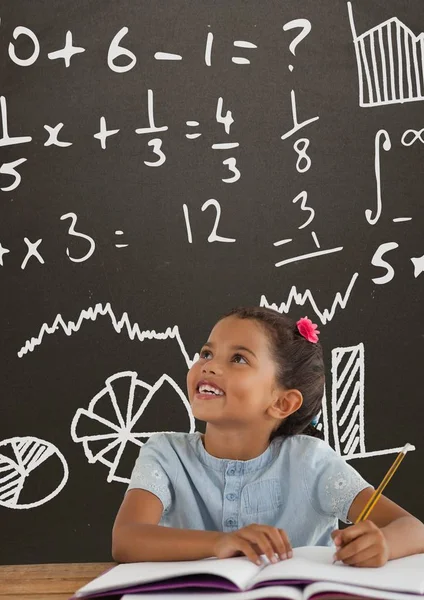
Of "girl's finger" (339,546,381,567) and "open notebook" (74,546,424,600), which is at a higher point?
"open notebook" (74,546,424,600)

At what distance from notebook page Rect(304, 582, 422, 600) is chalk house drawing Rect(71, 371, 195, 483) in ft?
5.67

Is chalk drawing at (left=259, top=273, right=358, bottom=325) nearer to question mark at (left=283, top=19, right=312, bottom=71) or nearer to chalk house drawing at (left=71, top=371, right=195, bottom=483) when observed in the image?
chalk house drawing at (left=71, top=371, right=195, bottom=483)

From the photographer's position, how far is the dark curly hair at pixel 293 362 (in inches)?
59.2

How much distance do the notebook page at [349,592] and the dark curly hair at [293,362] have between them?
0.65 m

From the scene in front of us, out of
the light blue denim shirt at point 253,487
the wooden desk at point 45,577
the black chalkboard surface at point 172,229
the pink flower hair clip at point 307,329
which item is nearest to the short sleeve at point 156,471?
the light blue denim shirt at point 253,487

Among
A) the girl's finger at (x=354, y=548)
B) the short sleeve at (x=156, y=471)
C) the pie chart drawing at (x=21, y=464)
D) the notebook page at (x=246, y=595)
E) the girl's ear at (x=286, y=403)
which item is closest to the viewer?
the notebook page at (x=246, y=595)

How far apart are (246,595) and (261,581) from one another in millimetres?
35

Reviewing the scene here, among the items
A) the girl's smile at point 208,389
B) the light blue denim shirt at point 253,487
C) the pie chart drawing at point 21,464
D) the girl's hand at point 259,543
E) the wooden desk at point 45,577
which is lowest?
the wooden desk at point 45,577

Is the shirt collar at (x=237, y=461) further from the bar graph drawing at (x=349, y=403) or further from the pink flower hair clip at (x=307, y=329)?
the bar graph drawing at (x=349, y=403)

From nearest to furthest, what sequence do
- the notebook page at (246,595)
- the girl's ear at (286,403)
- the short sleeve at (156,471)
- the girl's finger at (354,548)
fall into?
the notebook page at (246,595), the girl's finger at (354,548), the short sleeve at (156,471), the girl's ear at (286,403)

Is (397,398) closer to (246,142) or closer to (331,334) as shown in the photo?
(331,334)

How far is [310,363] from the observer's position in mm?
1558

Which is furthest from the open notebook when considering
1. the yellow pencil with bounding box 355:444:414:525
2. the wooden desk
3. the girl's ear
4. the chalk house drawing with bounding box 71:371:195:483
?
the chalk house drawing with bounding box 71:371:195:483

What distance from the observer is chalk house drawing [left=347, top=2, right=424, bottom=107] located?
8.62 feet
